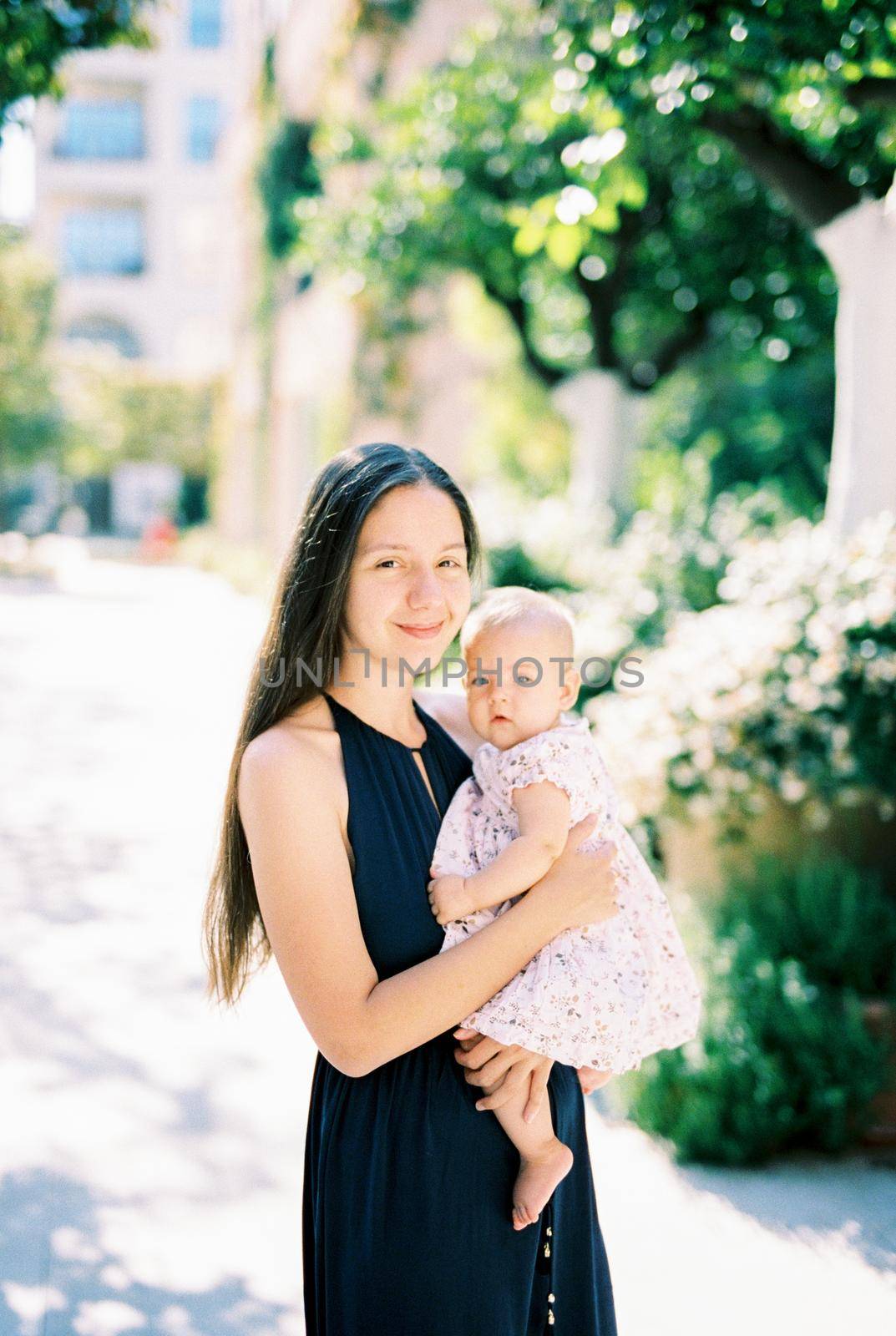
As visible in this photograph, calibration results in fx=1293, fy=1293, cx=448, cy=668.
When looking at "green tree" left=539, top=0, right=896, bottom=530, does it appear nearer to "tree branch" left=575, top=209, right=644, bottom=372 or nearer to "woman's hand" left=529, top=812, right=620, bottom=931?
"woman's hand" left=529, top=812, right=620, bottom=931

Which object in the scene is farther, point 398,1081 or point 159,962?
point 159,962

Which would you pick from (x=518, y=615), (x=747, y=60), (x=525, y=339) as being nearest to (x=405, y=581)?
(x=518, y=615)

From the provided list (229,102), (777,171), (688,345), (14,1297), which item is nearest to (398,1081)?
(14,1297)

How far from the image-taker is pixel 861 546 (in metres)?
4.70

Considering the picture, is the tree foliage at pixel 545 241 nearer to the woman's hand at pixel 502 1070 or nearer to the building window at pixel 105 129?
the woman's hand at pixel 502 1070

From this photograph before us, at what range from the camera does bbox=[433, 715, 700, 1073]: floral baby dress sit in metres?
1.80

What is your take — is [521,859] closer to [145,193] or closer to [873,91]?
[873,91]

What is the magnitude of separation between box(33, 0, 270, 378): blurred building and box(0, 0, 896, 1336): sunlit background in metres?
31.3

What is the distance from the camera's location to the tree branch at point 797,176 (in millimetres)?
5219

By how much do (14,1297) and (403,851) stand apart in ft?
6.38

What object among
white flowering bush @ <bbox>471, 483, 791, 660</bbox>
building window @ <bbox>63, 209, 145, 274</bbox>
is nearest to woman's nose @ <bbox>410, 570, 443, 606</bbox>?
white flowering bush @ <bbox>471, 483, 791, 660</bbox>

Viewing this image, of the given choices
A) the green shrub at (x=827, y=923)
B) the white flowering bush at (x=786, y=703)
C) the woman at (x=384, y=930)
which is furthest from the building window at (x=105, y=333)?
the woman at (x=384, y=930)

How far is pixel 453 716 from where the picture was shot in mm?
2211

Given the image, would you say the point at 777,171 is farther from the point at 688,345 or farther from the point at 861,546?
the point at 688,345
